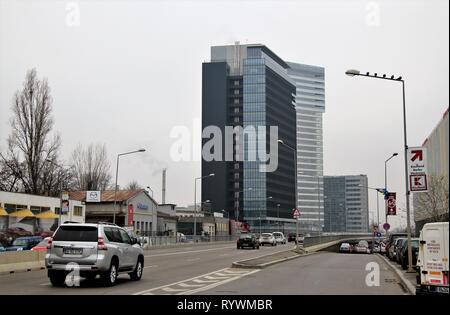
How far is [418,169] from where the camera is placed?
2047 centimetres

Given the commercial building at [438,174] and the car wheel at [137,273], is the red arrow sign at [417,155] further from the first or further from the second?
the commercial building at [438,174]

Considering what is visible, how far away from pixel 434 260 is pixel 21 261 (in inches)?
679

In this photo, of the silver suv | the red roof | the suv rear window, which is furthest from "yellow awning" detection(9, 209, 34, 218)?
the suv rear window

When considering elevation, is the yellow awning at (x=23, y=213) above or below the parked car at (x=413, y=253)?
above

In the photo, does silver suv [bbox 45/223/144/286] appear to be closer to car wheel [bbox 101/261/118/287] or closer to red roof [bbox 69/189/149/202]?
car wheel [bbox 101/261/118/287]

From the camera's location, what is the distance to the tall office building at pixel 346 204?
182875 mm

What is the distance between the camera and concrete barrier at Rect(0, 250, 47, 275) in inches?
843

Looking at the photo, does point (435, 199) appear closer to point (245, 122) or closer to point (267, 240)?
point (267, 240)

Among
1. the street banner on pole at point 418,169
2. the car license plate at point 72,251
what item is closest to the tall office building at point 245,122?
the street banner on pole at point 418,169

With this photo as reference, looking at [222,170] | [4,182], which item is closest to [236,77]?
[222,170]

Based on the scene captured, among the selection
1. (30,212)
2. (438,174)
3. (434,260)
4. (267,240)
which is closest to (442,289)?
(434,260)

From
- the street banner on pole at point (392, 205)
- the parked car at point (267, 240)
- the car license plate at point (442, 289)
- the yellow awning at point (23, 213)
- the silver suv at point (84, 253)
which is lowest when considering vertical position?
the parked car at point (267, 240)

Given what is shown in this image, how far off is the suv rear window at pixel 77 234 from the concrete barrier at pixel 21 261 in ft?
21.5
